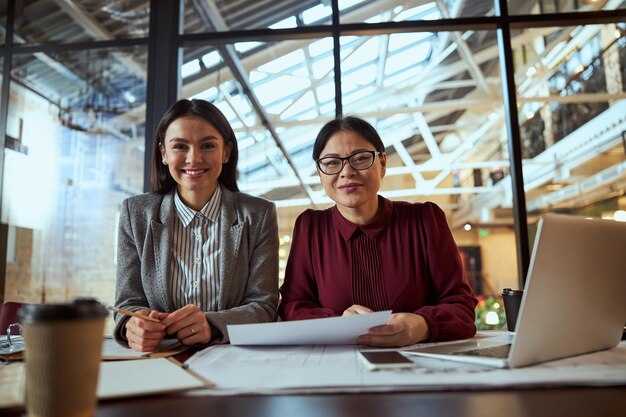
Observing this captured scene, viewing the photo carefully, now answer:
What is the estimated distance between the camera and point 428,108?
5988 mm

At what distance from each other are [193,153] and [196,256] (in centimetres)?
32

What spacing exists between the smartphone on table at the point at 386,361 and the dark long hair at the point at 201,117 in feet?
3.08

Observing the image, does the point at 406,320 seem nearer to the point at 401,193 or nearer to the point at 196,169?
the point at 196,169

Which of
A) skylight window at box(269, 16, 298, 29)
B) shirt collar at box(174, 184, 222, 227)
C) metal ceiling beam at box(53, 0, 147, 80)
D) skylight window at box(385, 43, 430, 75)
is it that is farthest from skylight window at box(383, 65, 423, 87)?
shirt collar at box(174, 184, 222, 227)

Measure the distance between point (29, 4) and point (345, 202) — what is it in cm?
273

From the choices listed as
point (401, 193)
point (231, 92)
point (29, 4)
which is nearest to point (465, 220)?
point (401, 193)

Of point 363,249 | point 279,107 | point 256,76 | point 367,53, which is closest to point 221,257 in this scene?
point 363,249

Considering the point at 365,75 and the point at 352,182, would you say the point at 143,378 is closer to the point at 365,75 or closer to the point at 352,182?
the point at 352,182

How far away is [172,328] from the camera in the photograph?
3.43ft

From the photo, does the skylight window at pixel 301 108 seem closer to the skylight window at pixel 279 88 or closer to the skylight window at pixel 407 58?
the skylight window at pixel 279 88

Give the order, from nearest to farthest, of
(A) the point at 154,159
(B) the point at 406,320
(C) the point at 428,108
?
(B) the point at 406,320
(A) the point at 154,159
(C) the point at 428,108

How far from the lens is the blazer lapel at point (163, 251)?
4.41 feet

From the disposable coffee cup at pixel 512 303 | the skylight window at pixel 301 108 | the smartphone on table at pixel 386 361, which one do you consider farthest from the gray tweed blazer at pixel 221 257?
the skylight window at pixel 301 108

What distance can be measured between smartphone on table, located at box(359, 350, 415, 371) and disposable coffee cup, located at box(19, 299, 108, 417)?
0.44m
